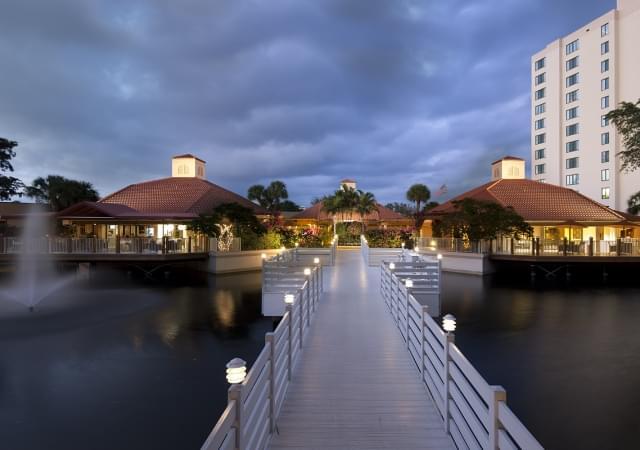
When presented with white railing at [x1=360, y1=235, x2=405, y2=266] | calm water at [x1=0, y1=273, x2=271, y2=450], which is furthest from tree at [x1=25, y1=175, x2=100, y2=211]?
white railing at [x1=360, y1=235, x2=405, y2=266]

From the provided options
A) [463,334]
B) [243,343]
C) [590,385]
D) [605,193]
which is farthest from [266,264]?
[605,193]

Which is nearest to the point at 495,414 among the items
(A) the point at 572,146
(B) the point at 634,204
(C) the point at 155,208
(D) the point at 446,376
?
(D) the point at 446,376

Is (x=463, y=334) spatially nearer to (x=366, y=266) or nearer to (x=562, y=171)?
(x=366, y=266)

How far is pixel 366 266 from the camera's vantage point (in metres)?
20.5

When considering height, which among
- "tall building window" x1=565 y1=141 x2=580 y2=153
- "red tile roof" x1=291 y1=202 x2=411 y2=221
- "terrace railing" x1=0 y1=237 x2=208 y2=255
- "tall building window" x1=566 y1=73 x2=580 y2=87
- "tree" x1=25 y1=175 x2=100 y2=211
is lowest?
"terrace railing" x1=0 y1=237 x2=208 y2=255

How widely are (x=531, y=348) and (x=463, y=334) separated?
1.87 metres

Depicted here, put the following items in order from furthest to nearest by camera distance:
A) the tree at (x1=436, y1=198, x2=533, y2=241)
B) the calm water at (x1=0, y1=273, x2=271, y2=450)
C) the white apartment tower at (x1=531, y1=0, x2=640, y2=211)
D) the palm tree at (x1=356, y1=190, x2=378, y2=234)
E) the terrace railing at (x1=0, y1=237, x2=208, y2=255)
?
the white apartment tower at (x1=531, y1=0, x2=640, y2=211) < the palm tree at (x1=356, y1=190, x2=378, y2=234) < the tree at (x1=436, y1=198, x2=533, y2=241) < the terrace railing at (x1=0, y1=237, x2=208, y2=255) < the calm water at (x1=0, y1=273, x2=271, y2=450)

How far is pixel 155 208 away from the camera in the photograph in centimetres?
3144

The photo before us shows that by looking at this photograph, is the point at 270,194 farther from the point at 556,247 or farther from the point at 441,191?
the point at 556,247

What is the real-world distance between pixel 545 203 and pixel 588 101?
854 inches

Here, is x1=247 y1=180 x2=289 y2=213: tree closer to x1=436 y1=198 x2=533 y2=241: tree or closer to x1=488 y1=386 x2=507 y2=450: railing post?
x1=436 y1=198 x2=533 y2=241: tree

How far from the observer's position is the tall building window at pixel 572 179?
1780 inches

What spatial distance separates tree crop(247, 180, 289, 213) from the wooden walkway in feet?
154

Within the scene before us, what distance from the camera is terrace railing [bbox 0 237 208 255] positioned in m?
20.6
